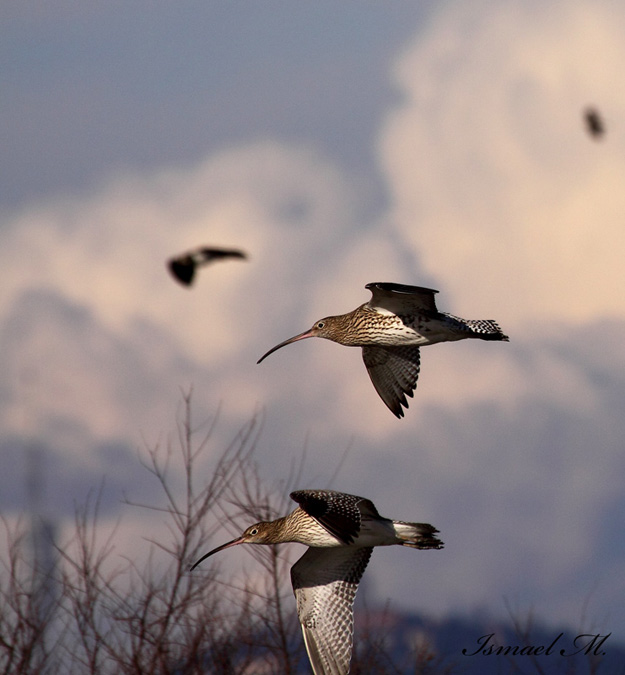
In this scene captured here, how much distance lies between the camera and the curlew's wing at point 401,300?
16562mm

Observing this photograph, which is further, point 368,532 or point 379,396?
point 379,396

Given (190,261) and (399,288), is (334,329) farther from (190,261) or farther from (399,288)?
(190,261)

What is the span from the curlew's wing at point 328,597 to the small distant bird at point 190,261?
19.8 ft

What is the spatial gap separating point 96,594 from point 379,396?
14.2 ft

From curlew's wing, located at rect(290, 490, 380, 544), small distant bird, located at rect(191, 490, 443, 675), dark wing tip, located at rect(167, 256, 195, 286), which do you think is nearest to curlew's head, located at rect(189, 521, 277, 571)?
small distant bird, located at rect(191, 490, 443, 675)

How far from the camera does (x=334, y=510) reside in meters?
14.5

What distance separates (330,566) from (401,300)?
309 centimetres

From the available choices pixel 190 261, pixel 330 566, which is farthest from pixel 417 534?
pixel 190 261

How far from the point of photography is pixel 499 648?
1511 centimetres

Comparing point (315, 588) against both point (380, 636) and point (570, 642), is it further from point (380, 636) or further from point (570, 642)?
point (570, 642)

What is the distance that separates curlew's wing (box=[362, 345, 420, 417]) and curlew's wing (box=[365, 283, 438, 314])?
1731mm

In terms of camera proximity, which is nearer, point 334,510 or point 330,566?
point 334,510

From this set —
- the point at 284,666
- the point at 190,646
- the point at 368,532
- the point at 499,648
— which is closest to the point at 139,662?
the point at 190,646
